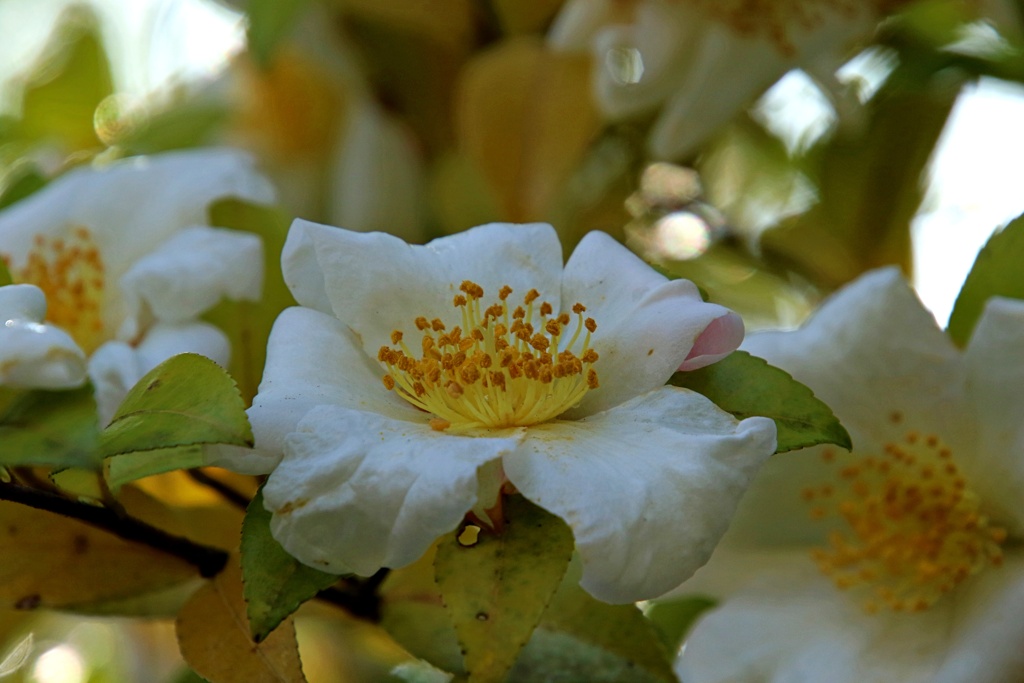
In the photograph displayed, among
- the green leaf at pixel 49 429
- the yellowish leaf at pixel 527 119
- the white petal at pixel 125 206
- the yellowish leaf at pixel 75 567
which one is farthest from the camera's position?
the yellowish leaf at pixel 527 119

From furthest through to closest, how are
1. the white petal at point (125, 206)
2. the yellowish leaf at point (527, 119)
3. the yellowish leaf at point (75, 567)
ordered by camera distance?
the yellowish leaf at point (527, 119)
the white petal at point (125, 206)
the yellowish leaf at point (75, 567)

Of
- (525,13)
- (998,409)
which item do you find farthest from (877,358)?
(525,13)

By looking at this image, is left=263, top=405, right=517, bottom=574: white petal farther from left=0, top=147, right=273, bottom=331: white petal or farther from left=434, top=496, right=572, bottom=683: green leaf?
left=0, top=147, right=273, bottom=331: white petal

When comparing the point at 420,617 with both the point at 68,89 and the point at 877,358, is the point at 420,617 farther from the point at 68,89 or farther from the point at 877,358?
the point at 68,89

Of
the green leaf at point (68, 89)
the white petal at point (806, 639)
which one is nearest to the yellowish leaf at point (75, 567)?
the white petal at point (806, 639)

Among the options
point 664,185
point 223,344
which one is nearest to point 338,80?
point 664,185

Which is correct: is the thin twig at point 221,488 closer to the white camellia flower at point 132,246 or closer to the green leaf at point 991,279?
the white camellia flower at point 132,246

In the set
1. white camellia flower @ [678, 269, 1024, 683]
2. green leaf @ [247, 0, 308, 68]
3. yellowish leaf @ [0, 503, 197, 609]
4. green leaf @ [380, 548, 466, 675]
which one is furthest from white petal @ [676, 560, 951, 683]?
green leaf @ [247, 0, 308, 68]

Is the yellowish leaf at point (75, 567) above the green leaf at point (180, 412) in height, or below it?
below

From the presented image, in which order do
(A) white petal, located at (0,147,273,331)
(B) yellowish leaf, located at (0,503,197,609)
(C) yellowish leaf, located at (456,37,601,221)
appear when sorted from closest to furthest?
(B) yellowish leaf, located at (0,503,197,609)
(A) white petal, located at (0,147,273,331)
(C) yellowish leaf, located at (456,37,601,221)
